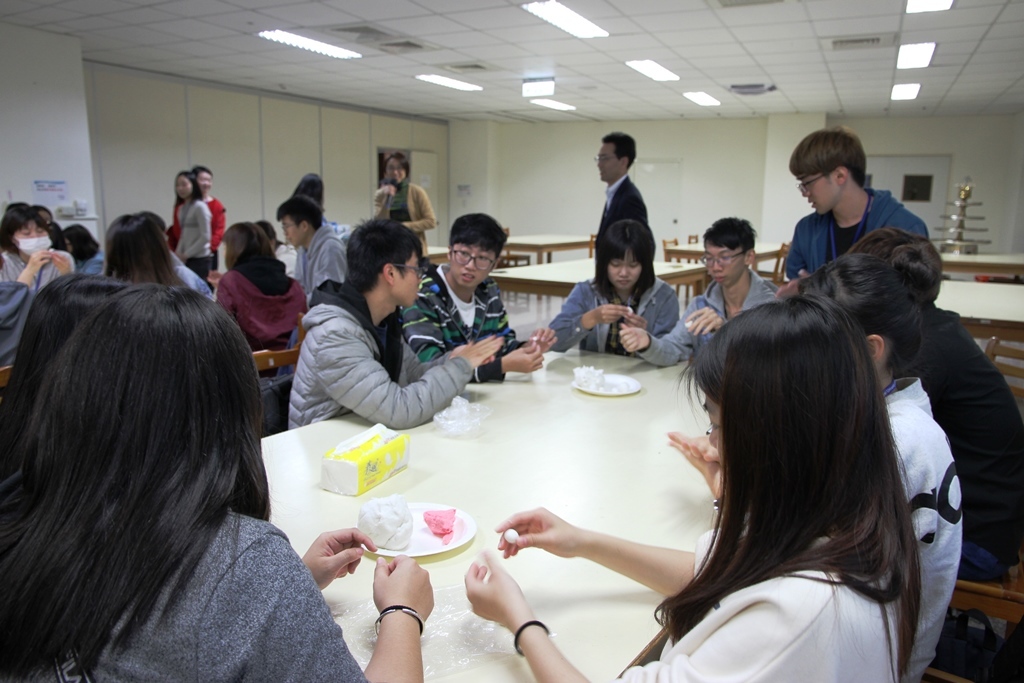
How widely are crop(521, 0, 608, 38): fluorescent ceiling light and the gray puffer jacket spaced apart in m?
3.48

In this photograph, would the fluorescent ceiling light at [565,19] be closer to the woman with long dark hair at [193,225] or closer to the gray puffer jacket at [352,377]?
the gray puffer jacket at [352,377]

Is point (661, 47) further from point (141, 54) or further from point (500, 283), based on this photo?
point (141, 54)

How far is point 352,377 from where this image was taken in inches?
71.3

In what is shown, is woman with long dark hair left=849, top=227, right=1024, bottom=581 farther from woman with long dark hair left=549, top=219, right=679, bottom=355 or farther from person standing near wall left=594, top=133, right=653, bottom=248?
person standing near wall left=594, top=133, right=653, bottom=248

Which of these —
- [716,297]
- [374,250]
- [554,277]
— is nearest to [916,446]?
[374,250]

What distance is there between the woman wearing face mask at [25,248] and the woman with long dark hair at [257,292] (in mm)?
827

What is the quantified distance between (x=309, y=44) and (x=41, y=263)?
3.54 m

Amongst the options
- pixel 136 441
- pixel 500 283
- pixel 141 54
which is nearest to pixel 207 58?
pixel 141 54

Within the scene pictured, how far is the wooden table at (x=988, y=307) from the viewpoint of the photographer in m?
3.53

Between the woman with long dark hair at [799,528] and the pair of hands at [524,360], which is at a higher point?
the woman with long dark hair at [799,528]

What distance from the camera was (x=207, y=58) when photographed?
6668 millimetres

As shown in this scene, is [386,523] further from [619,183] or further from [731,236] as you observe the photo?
[619,183]

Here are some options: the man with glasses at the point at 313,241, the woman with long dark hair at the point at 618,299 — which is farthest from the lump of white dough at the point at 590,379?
the man with glasses at the point at 313,241

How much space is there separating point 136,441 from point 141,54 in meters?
7.19
